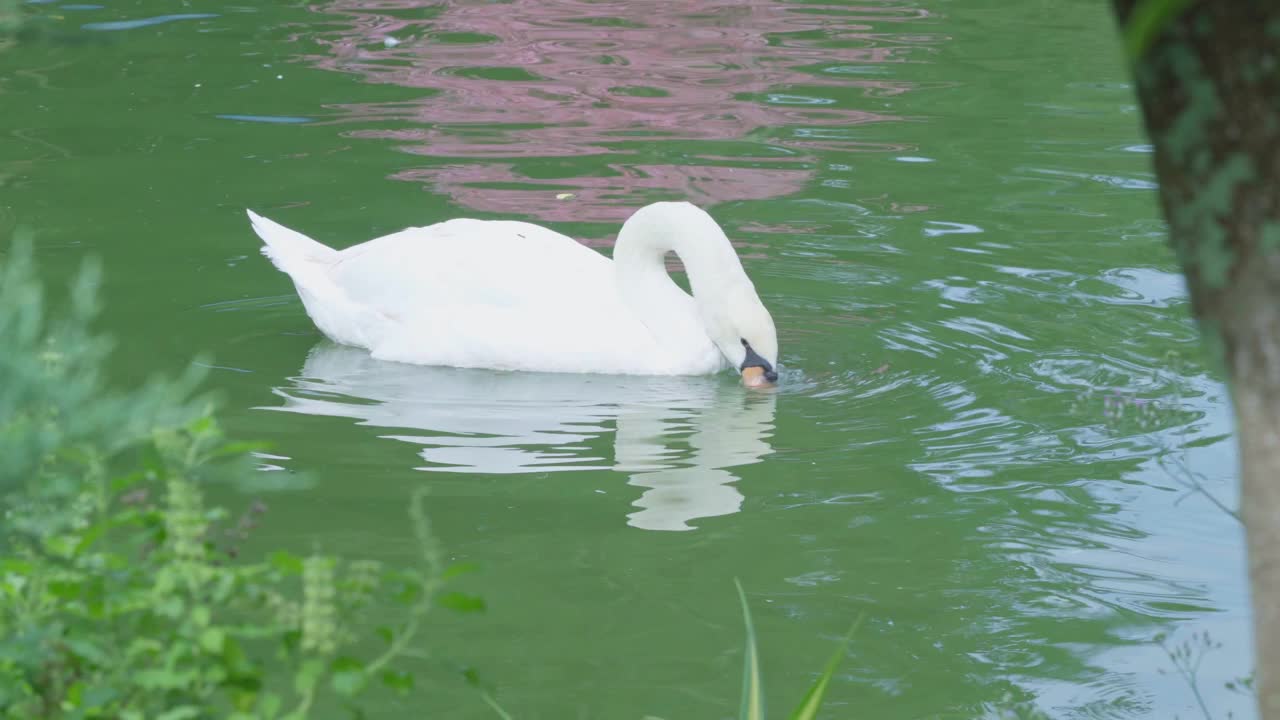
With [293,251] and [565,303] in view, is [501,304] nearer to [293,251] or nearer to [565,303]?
[565,303]

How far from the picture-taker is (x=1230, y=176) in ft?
5.58

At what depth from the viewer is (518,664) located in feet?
14.4

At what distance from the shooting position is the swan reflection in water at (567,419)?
5.86 m

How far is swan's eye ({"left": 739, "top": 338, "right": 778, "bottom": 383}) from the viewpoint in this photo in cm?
657

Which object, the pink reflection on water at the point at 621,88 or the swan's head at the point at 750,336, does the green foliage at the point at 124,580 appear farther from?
the pink reflection on water at the point at 621,88

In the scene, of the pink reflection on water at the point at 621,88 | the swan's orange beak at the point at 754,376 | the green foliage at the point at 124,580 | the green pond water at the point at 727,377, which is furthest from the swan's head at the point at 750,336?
the green foliage at the point at 124,580

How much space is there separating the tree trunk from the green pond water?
103 centimetres

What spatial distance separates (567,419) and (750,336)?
70cm

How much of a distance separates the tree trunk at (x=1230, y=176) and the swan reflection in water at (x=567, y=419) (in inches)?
146

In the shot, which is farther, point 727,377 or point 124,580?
point 727,377

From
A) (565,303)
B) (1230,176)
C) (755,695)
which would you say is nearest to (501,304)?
(565,303)

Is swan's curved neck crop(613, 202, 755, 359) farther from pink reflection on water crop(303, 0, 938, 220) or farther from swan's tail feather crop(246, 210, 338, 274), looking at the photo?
pink reflection on water crop(303, 0, 938, 220)

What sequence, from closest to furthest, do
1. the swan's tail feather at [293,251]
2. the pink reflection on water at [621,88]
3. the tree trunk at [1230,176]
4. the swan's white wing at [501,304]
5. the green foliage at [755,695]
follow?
the tree trunk at [1230,176]
the green foliage at [755,695]
the swan's white wing at [501,304]
the swan's tail feather at [293,251]
the pink reflection on water at [621,88]

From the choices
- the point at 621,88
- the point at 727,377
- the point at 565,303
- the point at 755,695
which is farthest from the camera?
the point at 621,88
